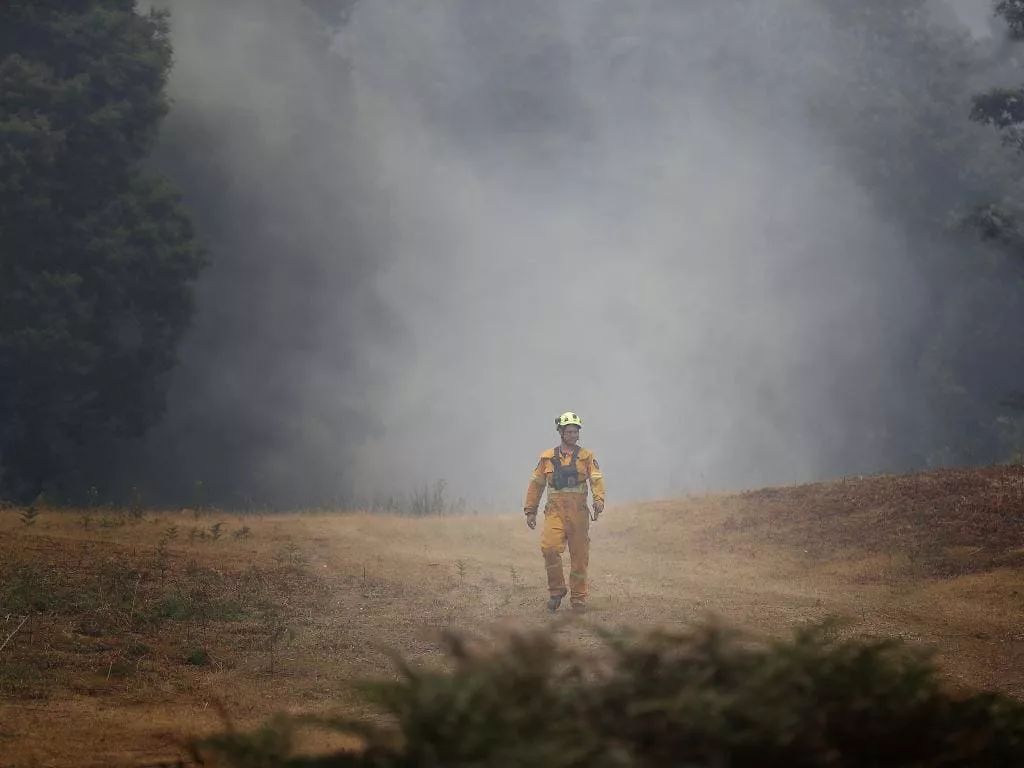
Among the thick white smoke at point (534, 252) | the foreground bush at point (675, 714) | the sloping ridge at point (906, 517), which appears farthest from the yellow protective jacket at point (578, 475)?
the thick white smoke at point (534, 252)

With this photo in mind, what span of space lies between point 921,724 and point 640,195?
43.8 metres

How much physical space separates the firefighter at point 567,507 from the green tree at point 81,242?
547 inches

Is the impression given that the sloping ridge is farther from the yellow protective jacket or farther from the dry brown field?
the yellow protective jacket

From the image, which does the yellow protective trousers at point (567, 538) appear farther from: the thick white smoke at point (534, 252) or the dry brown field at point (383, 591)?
the thick white smoke at point (534, 252)

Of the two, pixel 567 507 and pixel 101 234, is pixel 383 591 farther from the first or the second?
pixel 101 234

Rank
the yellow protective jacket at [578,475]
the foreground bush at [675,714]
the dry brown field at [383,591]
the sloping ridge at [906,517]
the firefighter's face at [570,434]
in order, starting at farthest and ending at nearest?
the sloping ridge at [906,517] < the firefighter's face at [570,434] < the yellow protective jacket at [578,475] < the dry brown field at [383,591] < the foreground bush at [675,714]

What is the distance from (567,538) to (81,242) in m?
15.8

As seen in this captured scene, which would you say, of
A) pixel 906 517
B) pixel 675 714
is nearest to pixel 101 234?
pixel 906 517

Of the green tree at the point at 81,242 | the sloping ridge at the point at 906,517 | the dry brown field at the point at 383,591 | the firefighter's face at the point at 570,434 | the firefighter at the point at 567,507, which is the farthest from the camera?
the green tree at the point at 81,242

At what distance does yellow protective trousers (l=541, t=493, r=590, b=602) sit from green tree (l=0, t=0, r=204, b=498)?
1415 cm

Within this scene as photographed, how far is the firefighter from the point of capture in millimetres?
13141

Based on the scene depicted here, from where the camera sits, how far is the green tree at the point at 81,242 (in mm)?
23812

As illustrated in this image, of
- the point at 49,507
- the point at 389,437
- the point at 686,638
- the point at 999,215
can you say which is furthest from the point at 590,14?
the point at 686,638

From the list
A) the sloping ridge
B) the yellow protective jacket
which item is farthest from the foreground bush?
the sloping ridge
